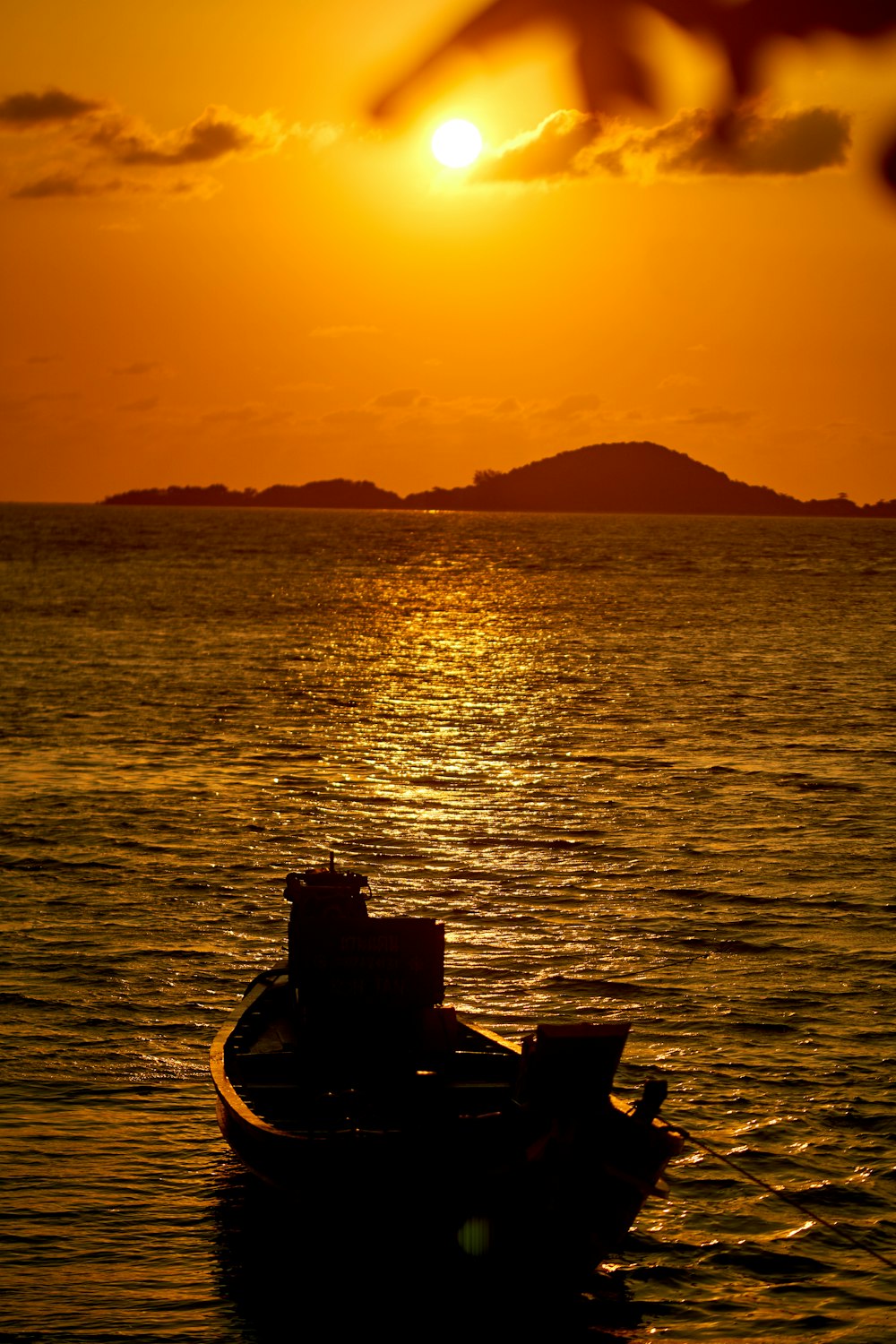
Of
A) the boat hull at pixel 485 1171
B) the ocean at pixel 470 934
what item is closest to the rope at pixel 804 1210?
the ocean at pixel 470 934

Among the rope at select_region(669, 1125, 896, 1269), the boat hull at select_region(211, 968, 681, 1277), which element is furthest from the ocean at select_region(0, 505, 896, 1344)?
the boat hull at select_region(211, 968, 681, 1277)

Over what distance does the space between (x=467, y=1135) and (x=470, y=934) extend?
17801 mm

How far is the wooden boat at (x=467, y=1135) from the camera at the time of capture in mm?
20594

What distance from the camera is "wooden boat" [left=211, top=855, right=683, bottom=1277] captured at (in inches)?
811

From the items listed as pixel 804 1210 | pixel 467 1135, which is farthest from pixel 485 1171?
pixel 804 1210

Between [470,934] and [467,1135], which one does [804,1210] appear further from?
[470,934]

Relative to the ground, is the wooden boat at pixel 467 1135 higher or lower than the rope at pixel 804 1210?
higher

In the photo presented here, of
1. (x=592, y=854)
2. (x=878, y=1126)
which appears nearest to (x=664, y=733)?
(x=592, y=854)

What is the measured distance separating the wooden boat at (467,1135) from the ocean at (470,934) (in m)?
1.12

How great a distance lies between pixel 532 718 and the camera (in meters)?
79.8

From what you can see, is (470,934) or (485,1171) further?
(470,934)

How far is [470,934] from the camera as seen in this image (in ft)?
128

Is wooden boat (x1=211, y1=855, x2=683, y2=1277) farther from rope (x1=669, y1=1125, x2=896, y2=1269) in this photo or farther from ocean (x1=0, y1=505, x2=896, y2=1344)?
rope (x1=669, y1=1125, x2=896, y2=1269)

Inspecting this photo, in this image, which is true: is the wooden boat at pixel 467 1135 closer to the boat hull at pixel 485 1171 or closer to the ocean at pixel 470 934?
the boat hull at pixel 485 1171
